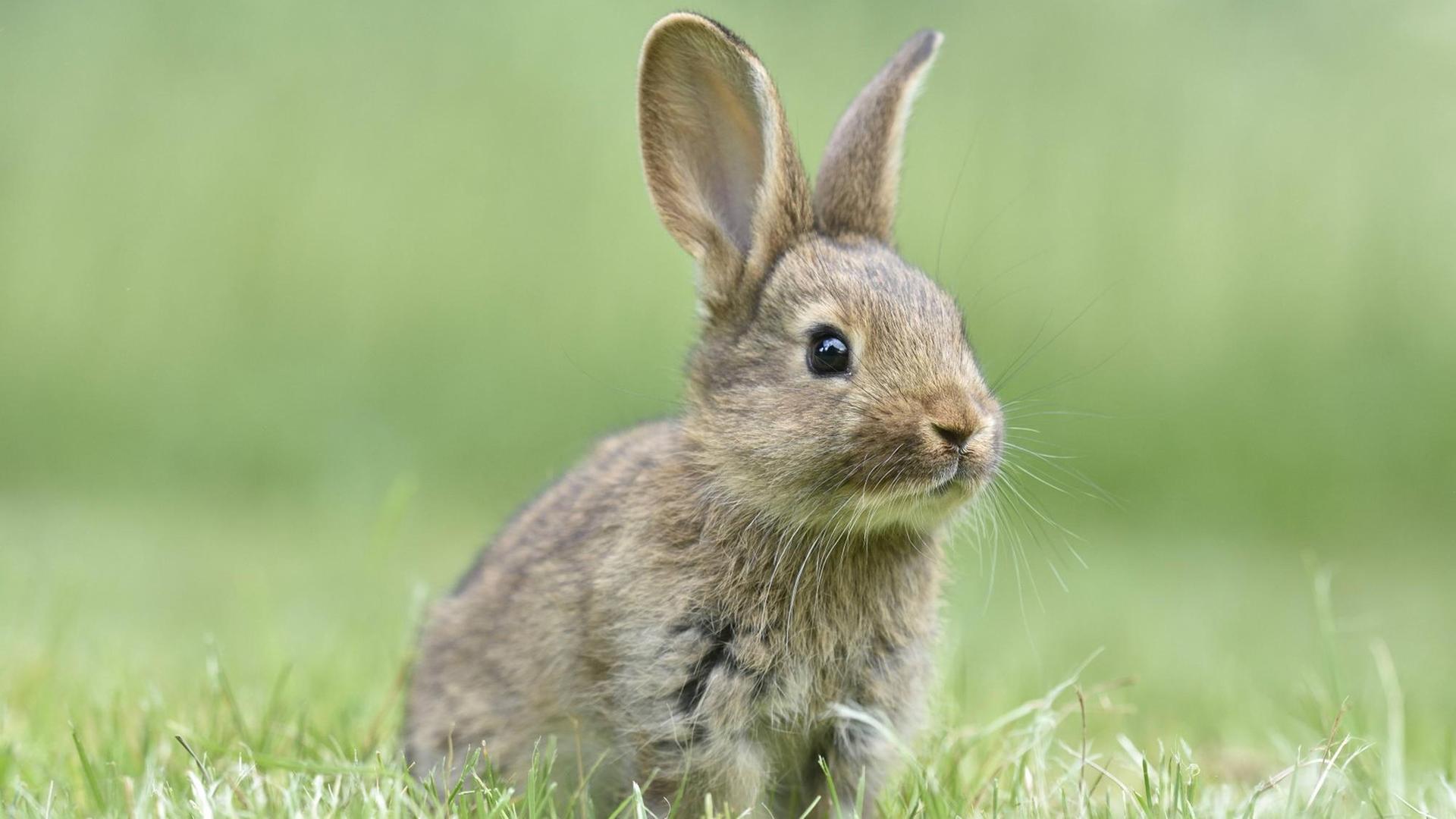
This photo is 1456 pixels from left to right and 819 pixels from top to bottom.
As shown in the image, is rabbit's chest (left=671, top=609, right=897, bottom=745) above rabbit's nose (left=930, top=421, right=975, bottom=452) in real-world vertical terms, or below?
below

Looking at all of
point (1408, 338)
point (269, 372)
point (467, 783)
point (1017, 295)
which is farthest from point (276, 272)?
point (1408, 338)

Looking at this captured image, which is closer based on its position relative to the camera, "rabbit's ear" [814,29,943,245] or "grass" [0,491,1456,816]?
"grass" [0,491,1456,816]

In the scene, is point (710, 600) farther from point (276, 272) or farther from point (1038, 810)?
point (276, 272)

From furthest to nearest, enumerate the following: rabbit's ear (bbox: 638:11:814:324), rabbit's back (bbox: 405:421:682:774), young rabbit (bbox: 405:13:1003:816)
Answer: rabbit's ear (bbox: 638:11:814:324), rabbit's back (bbox: 405:421:682:774), young rabbit (bbox: 405:13:1003:816)

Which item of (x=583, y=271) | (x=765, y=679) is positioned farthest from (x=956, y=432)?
(x=583, y=271)

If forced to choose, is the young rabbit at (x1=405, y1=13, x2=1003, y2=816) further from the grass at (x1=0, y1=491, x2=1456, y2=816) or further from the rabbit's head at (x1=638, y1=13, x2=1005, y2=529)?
the grass at (x1=0, y1=491, x2=1456, y2=816)

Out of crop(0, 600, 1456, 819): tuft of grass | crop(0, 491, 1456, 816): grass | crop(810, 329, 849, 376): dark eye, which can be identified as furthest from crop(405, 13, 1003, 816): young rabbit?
crop(0, 491, 1456, 816): grass
